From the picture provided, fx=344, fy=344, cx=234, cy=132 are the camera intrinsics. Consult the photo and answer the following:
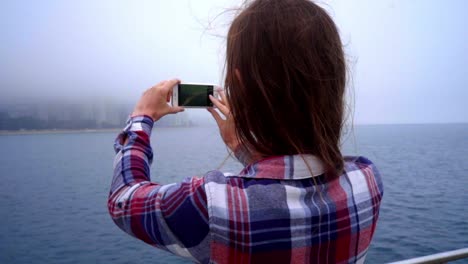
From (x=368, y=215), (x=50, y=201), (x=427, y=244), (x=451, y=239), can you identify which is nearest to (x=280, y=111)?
(x=368, y=215)

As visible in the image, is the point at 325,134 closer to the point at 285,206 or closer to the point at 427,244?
the point at 285,206

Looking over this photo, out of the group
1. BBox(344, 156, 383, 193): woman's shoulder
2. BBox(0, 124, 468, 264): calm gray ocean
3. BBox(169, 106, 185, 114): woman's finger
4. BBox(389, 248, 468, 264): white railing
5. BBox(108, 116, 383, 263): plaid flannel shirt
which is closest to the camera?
BBox(108, 116, 383, 263): plaid flannel shirt

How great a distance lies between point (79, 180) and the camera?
3772cm

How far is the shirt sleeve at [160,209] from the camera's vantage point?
82 cm

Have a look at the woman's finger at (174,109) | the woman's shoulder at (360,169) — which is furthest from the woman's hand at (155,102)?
the woman's shoulder at (360,169)

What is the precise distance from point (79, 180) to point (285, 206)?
40949 millimetres

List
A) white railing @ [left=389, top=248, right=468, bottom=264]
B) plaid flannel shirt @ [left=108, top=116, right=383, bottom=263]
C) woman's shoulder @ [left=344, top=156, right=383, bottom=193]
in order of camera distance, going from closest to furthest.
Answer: plaid flannel shirt @ [left=108, top=116, right=383, bottom=263]
woman's shoulder @ [left=344, top=156, right=383, bottom=193]
white railing @ [left=389, top=248, right=468, bottom=264]

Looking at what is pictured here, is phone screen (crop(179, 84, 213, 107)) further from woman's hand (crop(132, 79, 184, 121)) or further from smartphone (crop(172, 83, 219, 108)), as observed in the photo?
woman's hand (crop(132, 79, 184, 121))

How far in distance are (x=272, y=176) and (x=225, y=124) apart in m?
0.45

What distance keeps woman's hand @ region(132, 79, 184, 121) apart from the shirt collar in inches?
15.9

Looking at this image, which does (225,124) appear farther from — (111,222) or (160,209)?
(111,222)

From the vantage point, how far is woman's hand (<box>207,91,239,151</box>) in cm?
121

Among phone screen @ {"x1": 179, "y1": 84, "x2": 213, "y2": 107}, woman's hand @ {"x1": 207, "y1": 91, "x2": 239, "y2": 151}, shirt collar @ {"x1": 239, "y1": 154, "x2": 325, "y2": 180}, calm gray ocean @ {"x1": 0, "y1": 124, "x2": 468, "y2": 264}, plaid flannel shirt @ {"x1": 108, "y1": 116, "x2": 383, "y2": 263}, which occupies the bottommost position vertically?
calm gray ocean @ {"x1": 0, "y1": 124, "x2": 468, "y2": 264}

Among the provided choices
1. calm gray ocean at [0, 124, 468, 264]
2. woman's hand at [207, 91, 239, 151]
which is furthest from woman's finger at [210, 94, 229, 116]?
calm gray ocean at [0, 124, 468, 264]
